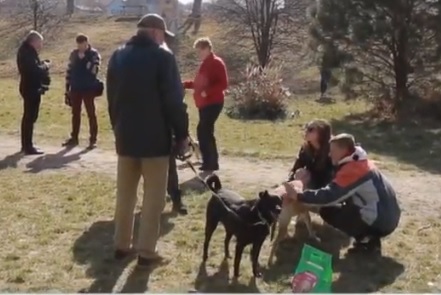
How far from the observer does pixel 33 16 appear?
129ft

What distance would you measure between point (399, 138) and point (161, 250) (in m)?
9.14

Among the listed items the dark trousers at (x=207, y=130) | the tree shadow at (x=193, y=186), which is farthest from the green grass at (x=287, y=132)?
the tree shadow at (x=193, y=186)

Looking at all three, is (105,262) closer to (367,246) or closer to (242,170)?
(367,246)

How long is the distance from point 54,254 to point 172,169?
1675mm

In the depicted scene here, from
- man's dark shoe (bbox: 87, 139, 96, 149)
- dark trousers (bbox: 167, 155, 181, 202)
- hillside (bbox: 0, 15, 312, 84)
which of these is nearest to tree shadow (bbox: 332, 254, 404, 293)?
dark trousers (bbox: 167, 155, 181, 202)

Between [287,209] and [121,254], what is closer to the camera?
[121,254]

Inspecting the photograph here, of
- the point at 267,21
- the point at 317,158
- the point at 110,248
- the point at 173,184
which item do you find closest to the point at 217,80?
the point at 173,184

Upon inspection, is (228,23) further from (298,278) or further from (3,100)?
(298,278)

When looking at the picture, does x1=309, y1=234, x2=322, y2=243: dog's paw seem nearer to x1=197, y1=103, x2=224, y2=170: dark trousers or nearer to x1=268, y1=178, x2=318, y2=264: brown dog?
x1=268, y1=178, x2=318, y2=264: brown dog

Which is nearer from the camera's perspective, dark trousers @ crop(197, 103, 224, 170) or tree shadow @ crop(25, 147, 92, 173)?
dark trousers @ crop(197, 103, 224, 170)

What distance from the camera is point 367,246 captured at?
21.1 feet

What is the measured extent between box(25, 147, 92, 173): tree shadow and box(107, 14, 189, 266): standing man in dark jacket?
436cm

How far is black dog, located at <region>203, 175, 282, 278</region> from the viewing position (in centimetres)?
547

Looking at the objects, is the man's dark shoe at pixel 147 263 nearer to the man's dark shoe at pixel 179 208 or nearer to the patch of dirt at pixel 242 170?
the man's dark shoe at pixel 179 208
